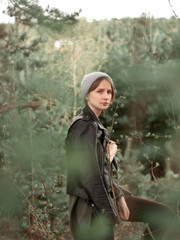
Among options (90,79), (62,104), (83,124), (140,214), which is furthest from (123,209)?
(62,104)

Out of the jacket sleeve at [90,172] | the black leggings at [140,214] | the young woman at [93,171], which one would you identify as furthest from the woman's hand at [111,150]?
the black leggings at [140,214]

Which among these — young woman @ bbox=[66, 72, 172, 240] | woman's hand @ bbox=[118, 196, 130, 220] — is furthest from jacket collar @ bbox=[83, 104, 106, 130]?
woman's hand @ bbox=[118, 196, 130, 220]

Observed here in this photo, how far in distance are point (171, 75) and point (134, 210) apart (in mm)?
889

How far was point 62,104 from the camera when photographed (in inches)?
165

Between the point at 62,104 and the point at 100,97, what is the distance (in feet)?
7.89

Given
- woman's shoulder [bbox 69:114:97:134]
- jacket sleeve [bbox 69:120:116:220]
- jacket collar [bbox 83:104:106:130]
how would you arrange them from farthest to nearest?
jacket collar [bbox 83:104:106:130] < woman's shoulder [bbox 69:114:97:134] < jacket sleeve [bbox 69:120:116:220]

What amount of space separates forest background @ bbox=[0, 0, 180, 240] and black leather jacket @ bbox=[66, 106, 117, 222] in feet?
0.35

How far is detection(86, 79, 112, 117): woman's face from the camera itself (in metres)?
1.83

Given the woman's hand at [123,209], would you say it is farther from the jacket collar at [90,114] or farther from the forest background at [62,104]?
the jacket collar at [90,114]

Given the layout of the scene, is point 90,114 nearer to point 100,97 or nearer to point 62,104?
point 100,97

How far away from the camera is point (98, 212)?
165cm

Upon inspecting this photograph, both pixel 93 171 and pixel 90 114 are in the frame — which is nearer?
pixel 93 171

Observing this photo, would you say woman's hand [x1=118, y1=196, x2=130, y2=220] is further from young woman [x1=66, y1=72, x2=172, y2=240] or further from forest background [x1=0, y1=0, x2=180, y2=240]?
forest background [x1=0, y1=0, x2=180, y2=240]

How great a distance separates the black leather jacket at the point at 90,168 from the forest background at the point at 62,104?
0.35 ft
